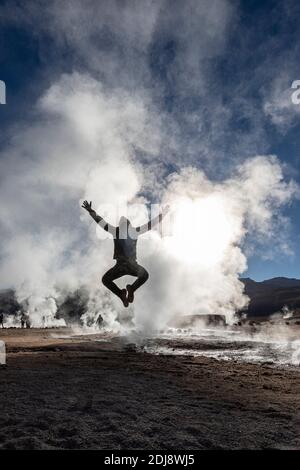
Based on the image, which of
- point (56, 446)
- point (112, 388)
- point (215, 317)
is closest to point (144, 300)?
point (215, 317)

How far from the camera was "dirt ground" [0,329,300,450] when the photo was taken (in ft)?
20.3

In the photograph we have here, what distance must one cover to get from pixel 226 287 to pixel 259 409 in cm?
6563

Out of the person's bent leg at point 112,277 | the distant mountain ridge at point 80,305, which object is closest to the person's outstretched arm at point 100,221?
the person's bent leg at point 112,277

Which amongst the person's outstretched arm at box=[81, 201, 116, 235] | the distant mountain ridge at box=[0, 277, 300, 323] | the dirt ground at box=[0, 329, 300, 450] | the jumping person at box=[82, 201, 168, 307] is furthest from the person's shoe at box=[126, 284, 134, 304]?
the distant mountain ridge at box=[0, 277, 300, 323]

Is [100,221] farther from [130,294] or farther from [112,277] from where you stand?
[130,294]

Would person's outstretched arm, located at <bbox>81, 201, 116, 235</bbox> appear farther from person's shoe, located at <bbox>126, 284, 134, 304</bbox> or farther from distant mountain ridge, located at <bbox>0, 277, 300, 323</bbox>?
distant mountain ridge, located at <bbox>0, 277, 300, 323</bbox>

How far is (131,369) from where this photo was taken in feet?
45.3

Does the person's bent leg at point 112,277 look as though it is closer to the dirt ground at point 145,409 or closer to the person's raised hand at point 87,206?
the person's raised hand at point 87,206

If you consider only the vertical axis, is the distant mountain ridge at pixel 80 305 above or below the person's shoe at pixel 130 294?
below

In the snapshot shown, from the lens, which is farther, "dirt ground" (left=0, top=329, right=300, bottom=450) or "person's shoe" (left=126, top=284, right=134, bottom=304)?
"person's shoe" (left=126, top=284, right=134, bottom=304)

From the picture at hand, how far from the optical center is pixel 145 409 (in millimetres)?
7992

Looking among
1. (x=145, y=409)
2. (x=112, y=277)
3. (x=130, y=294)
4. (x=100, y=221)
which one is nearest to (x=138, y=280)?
(x=130, y=294)

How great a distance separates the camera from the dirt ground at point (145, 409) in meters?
6.20
